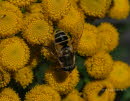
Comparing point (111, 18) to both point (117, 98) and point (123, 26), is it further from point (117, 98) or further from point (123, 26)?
point (117, 98)

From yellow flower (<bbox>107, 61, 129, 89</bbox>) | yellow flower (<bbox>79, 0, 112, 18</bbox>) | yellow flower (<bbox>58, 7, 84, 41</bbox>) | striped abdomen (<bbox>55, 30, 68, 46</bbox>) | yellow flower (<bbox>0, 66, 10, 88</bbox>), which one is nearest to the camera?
striped abdomen (<bbox>55, 30, 68, 46</bbox>)

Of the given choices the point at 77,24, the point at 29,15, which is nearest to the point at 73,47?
the point at 77,24

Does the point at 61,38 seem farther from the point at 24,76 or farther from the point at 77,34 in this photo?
the point at 24,76

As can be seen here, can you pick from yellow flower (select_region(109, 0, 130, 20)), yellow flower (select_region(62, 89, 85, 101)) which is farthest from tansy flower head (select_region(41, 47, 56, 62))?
yellow flower (select_region(109, 0, 130, 20))

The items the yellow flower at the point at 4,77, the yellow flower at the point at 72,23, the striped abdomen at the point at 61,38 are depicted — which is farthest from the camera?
the yellow flower at the point at 72,23

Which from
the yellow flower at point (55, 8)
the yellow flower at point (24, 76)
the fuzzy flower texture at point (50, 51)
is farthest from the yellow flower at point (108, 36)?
the yellow flower at point (24, 76)

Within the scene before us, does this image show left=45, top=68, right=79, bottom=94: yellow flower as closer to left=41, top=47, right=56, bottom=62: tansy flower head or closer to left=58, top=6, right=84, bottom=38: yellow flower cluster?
left=41, top=47, right=56, bottom=62: tansy flower head

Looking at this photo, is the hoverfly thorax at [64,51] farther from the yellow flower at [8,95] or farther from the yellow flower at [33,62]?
the yellow flower at [8,95]
